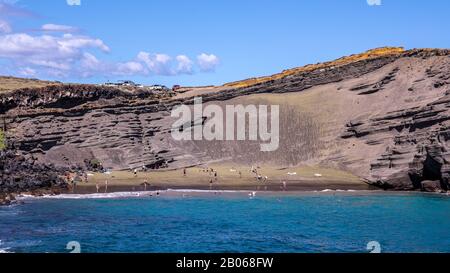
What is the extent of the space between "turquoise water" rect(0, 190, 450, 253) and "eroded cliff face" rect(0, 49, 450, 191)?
51.2 ft

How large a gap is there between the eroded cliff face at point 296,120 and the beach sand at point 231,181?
398 centimetres

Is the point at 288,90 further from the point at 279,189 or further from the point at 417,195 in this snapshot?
the point at 417,195

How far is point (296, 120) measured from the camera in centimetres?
9375

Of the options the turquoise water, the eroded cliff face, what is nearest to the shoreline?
the turquoise water

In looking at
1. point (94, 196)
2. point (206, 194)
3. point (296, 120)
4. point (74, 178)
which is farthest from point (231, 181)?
point (296, 120)

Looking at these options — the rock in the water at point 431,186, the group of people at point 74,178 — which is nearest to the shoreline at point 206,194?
the rock in the water at point 431,186

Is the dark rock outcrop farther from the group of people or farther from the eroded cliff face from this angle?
the eroded cliff face

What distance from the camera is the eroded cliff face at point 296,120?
7956cm

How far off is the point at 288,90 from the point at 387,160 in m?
29.0

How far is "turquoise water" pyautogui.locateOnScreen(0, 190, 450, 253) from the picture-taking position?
111ft

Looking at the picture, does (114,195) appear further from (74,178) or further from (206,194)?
(74,178)

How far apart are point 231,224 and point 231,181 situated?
33.8 meters

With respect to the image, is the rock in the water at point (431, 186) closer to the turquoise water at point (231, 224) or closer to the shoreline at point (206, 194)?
the shoreline at point (206, 194)
